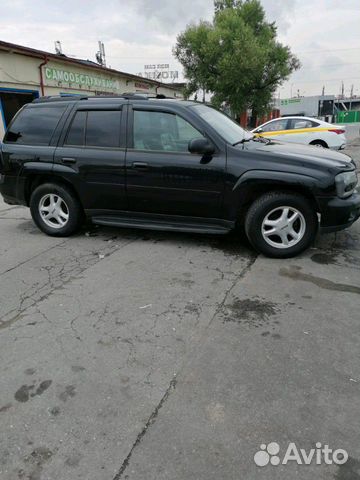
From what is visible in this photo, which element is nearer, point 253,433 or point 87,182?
point 253,433

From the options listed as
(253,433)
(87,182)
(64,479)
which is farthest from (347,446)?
(87,182)

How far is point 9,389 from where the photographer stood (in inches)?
102

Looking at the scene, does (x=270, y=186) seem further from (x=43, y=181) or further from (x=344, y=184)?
(x=43, y=181)

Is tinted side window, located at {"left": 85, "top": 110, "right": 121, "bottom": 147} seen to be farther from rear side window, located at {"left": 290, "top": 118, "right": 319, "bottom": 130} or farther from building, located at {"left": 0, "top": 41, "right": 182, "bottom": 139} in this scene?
building, located at {"left": 0, "top": 41, "right": 182, "bottom": 139}

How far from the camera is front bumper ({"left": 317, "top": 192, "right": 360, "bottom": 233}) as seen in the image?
432cm

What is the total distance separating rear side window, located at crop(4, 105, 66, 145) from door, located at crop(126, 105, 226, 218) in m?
1.19

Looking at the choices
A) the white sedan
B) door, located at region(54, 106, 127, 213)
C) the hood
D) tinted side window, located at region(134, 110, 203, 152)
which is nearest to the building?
the white sedan

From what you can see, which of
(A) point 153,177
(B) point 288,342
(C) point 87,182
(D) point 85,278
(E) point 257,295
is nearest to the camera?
(B) point 288,342

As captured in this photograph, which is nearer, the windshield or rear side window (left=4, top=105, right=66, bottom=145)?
the windshield

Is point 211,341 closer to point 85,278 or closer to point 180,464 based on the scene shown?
point 180,464

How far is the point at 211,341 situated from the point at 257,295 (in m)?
0.91

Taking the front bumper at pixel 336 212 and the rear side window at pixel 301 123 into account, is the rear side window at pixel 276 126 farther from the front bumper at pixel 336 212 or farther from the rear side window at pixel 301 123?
the front bumper at pixel 336 212

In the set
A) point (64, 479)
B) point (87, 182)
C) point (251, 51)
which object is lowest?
point (64, 479)

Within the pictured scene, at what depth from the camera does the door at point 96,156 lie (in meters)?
5.04
